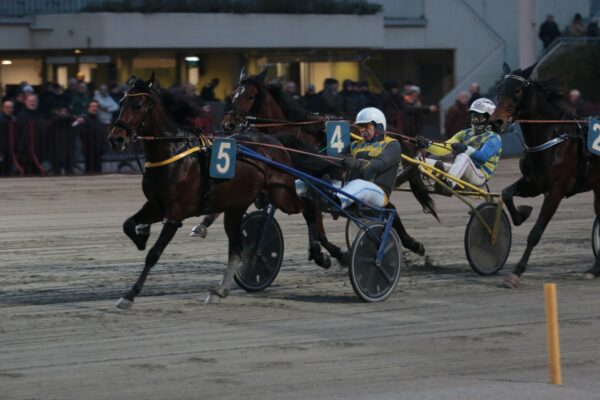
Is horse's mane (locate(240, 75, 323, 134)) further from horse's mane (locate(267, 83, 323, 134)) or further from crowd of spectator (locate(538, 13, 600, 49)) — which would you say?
crowd of spectator (locate(538, 13, 600, 49))

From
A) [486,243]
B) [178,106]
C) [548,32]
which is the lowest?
[486,243]

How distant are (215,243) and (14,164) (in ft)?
27.3

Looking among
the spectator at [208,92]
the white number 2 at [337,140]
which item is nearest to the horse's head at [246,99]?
the white number 2 at [337,140]

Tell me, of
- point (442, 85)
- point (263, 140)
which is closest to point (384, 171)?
point (263, 140)

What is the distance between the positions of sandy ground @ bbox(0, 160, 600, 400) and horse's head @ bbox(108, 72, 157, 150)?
1.26 m

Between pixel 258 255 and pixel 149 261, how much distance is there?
3.90 ft

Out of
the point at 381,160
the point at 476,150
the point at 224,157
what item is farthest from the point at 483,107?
the point at 224,157

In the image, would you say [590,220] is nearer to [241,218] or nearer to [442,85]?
[241,218]

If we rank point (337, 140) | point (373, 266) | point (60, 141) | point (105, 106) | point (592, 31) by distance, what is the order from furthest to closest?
point (592, 31) → point (105, 106) → point (60, 141) → point (337, 140) → point (373, 266)

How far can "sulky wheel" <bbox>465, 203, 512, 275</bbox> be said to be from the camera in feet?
38.4

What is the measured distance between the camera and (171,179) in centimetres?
1002

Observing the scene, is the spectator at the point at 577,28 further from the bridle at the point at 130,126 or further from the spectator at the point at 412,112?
the bridle at the point at 130,126

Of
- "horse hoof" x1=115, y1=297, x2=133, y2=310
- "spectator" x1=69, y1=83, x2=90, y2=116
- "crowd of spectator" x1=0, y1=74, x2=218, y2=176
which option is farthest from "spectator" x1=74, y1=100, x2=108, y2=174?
"horse hoof" x1=115, y1=297, x2=133, y2=310

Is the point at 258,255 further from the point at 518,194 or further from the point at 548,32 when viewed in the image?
the point at 548,32
